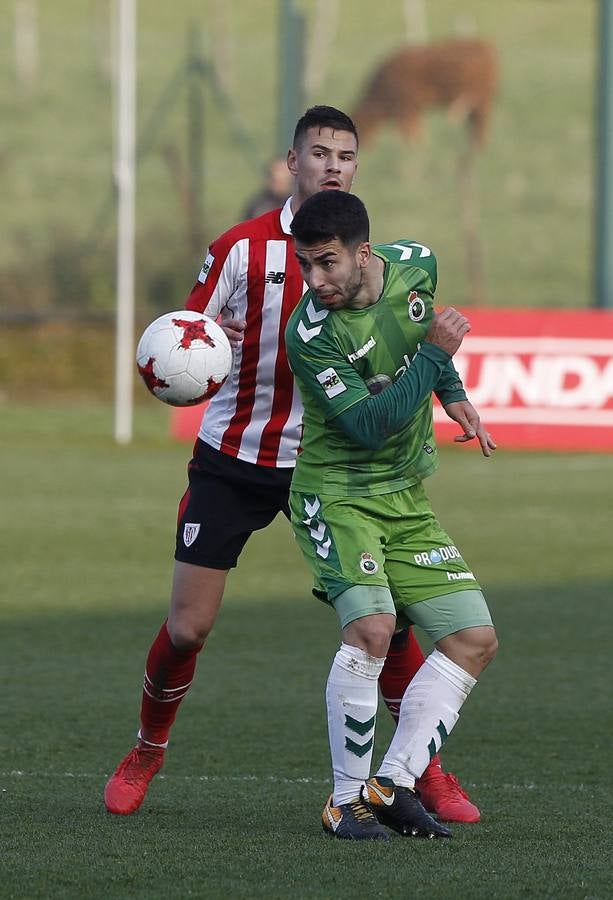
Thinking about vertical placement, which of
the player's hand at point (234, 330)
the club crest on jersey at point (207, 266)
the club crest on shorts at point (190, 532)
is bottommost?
the club crest on shorts at point (190, 532)

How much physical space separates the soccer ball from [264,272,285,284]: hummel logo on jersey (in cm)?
29

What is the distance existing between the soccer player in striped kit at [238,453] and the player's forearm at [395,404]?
0.86 m

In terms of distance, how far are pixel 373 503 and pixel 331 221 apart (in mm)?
796

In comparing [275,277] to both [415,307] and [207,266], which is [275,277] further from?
[415,307]

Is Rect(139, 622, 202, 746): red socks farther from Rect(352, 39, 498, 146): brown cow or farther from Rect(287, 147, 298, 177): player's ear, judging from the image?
Rect(352, 39, 498, 146): brown cow

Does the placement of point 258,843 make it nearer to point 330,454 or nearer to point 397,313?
point 330,454

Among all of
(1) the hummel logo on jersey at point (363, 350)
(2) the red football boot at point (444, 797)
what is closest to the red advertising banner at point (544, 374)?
(2) the red football boot at point (444, 797)

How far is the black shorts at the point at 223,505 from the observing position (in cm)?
575

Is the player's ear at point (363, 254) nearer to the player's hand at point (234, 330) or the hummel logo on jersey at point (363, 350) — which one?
the hummel logo on jersey at point (363, 350)

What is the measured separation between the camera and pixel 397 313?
17.0 feet

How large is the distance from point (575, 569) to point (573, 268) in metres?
25.6

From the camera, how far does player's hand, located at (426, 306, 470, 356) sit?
5059 millimetres

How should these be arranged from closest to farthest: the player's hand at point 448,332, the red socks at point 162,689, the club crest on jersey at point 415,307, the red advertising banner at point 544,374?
the player's hand at point 448,332, the club crest on jersey at point 415,307, the red socks at point 162,689, the red advertising banner at point 544,374

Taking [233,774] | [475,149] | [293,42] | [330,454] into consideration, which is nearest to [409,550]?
[330,454]
